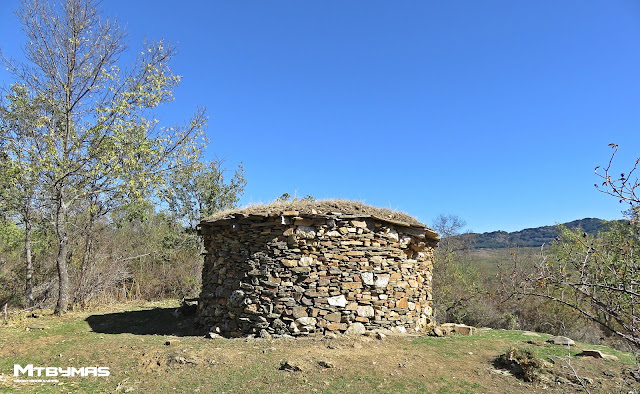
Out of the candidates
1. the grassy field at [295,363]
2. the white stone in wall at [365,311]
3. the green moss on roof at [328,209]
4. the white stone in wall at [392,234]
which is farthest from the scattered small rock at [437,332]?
the green moss on roof at [328,209]

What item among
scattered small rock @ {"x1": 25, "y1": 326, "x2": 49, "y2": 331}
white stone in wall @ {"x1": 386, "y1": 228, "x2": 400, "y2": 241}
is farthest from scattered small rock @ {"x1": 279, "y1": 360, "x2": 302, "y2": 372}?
scattered small rock @ {"x1": 25, "y1": 326, "x2": 49, "y2": 331}

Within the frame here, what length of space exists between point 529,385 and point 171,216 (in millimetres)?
19253

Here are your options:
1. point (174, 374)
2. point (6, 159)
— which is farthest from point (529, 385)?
point (6, 159)

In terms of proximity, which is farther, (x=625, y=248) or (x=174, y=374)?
(x=174, y=374)

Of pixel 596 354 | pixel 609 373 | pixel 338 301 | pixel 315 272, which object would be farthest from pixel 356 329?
pixel 596 354

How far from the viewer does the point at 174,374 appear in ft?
20.3

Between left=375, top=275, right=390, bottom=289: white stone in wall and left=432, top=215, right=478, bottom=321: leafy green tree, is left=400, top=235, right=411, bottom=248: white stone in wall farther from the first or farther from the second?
left=432, top=215, right=478, bottom=321: leafy green tree

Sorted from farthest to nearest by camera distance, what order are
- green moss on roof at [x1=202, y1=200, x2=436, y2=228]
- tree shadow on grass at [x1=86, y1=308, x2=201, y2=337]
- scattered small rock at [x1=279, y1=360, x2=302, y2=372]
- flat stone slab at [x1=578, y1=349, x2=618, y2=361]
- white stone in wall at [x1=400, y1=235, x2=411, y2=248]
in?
1. tree shadow on grass at [x1=86, y1=308, x2=201, y2=337]
2. white stone in wall at [x1=400, y1=235, x2=411, y2=248]
3. green moss on roof at [x1=202, y1=200, x2=436, y2=228]
4. flat stone slab at [x1=578, y1=349, x2=618, y2=361]
5. scattered small rock at [x1=279, y1=360, x2=302, y2=372]

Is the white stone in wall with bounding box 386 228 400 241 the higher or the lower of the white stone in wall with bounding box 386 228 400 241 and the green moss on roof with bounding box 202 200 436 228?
the lower

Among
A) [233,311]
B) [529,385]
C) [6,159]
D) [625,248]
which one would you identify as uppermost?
[6,159]

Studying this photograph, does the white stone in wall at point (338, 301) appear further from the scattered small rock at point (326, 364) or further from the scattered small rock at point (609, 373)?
the scattered small rock at point (609, 373)

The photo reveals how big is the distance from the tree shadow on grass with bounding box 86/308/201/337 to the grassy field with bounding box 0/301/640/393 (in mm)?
754

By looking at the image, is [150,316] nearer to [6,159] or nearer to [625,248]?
[6,159]

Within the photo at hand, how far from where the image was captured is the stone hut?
808cm
